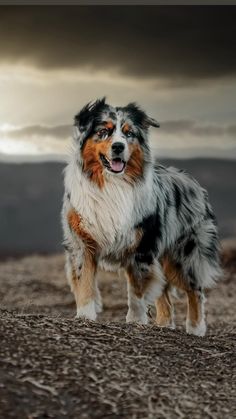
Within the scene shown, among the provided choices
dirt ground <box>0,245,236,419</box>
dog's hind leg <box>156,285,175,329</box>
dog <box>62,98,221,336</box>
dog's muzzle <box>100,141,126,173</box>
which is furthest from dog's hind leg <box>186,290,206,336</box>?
dog's muzzle <box>100,141,126,173</box>

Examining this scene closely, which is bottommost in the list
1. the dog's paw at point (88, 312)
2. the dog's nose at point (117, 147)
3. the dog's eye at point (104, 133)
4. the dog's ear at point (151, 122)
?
the dog's paw at point (88, 312)

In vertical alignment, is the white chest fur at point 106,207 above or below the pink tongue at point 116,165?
below

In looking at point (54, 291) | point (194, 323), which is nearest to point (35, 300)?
point (54, 291)

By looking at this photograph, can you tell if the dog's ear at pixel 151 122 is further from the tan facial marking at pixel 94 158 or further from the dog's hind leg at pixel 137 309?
the dog's hind leg at pixel 137 309

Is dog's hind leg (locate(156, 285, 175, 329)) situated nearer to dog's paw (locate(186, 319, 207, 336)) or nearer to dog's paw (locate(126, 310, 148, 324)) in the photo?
dog's paw (locate(186, 319, 207, 336))

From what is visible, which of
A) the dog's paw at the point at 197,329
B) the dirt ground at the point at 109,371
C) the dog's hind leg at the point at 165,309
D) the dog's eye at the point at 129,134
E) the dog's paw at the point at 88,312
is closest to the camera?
the dirt ground at the point at 109,371

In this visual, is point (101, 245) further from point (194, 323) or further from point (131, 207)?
point (194, 323)

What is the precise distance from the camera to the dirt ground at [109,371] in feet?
22.7

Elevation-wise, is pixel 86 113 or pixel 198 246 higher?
pixel 86 113

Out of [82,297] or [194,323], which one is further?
[194,323]

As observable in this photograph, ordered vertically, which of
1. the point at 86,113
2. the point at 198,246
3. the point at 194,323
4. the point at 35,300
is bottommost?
the point at 35,300

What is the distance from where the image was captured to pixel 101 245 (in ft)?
32.1

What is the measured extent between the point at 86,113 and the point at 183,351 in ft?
8.76

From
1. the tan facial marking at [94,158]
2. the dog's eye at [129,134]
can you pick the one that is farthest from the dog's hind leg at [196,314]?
the dog's eye at [129,134]
